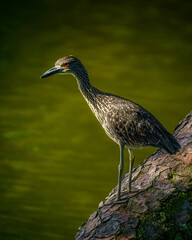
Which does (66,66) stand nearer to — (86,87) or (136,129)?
(86,87)

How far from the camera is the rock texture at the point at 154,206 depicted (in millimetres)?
3814

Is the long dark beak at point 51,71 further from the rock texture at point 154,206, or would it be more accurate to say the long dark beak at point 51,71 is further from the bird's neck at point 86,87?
the rock texture at point 154,206

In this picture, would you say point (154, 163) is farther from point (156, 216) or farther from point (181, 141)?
point (156, 216)

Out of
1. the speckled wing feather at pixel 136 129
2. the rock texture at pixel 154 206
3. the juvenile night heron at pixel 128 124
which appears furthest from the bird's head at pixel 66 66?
the rock texture at pixel 154 206

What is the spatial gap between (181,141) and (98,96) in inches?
31.4

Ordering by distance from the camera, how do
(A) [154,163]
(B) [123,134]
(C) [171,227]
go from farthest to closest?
(A) [154,163] < (B) [123,134] < (C) [171,227]

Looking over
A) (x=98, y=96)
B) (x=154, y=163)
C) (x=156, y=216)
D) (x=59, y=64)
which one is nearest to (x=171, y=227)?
(x=156, y=216)

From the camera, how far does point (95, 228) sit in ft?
13.4

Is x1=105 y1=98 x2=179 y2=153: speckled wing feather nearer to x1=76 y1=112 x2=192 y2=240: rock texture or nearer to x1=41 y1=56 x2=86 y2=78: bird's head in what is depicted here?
x1=76 y1=112 x2=192 y2=240: rock texture

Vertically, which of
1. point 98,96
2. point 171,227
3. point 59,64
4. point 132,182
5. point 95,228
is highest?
point 59,64

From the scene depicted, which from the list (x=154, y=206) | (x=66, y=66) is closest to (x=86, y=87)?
(x=66, y=66)

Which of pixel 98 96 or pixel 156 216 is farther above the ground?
pixel 98 96

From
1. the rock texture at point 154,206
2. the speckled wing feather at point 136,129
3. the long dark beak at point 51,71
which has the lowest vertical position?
the rock texture at point 154,206

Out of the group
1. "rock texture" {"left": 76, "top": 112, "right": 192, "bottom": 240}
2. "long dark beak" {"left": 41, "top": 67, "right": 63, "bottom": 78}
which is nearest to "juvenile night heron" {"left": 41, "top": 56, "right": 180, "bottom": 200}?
"long dark beak" {"left": 41, "top": 67, "right": 63, "bottom": 78}
